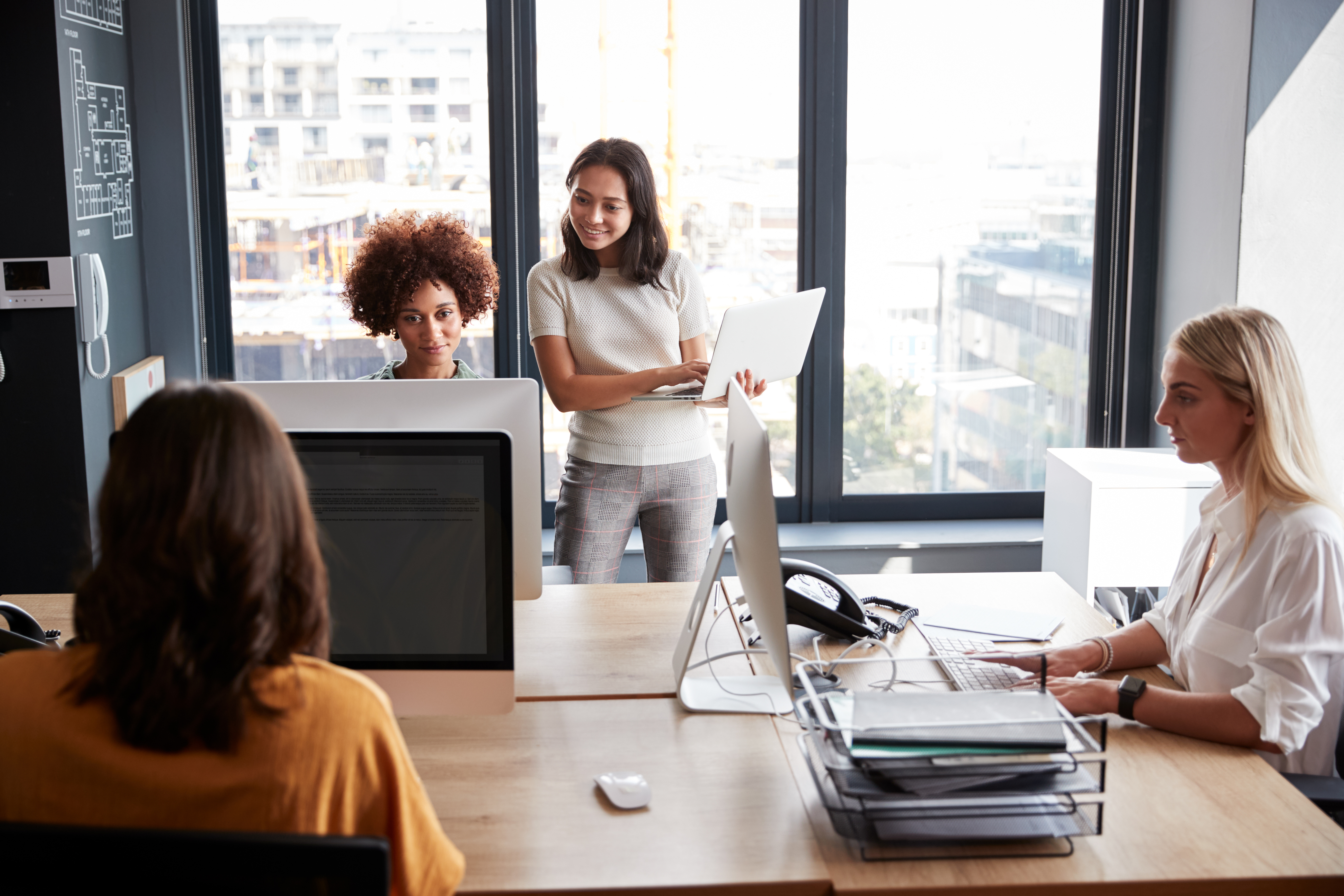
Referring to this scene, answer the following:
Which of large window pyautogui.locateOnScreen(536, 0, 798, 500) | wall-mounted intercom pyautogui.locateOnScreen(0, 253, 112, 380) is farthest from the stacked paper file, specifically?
wall-mounted intercom pyautogui.locateOnScreen(0, 253, 112, 380)

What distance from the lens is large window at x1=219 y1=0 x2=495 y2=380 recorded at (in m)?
3.54

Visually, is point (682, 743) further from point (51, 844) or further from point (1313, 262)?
point (1313, 262)

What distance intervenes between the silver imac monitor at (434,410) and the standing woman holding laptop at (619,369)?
2.82ft

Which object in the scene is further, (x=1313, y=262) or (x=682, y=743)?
(x=1313, y=262)

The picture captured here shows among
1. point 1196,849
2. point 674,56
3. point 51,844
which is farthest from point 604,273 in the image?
point 51,844

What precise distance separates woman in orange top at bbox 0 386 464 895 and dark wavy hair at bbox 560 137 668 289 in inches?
69.5

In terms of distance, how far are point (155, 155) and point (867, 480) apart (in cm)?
252

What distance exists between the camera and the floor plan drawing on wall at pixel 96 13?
2.92 metres

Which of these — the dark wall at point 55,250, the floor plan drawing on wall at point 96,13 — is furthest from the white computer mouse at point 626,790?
the floor plan drawing on wall at point 96,13

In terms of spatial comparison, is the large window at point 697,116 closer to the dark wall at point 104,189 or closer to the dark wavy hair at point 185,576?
the dark wall at point 104,189

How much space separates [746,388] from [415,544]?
1.32m

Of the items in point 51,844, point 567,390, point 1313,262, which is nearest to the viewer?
point 51,844

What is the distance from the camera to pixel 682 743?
156cm

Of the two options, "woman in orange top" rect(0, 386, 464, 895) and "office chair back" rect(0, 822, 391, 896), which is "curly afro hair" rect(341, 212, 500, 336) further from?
"office chair back" rect(0, 822, 391, 896)
